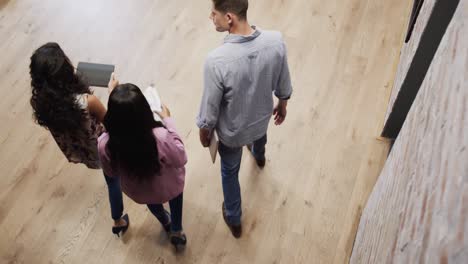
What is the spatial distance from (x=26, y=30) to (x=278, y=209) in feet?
8.19

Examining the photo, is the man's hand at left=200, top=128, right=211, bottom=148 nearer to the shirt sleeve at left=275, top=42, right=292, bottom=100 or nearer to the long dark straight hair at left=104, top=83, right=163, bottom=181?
the long dark straight hair at left=104, top=83, right=163, bottom=181

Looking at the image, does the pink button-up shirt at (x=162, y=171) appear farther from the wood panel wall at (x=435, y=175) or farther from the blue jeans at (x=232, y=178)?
the wood panel wall at (x=435, y=175)

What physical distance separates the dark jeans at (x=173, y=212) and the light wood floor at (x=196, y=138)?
162 mm

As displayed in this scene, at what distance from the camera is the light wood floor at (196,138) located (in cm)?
244

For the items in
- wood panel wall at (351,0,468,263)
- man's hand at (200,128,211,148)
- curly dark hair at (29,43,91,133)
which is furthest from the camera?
man's hand at (200,128,211,148)

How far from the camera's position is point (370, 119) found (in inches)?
113

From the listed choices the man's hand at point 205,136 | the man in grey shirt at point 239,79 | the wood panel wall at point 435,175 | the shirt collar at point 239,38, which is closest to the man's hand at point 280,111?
the man in grey shirt at point 239,79

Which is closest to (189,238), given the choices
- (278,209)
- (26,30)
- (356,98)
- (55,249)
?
(278,209)

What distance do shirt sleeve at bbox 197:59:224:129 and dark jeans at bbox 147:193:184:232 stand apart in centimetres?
50

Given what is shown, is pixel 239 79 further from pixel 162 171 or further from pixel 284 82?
pixel 162 171

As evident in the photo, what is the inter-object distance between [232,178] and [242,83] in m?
0.68

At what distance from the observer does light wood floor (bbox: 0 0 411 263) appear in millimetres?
2443

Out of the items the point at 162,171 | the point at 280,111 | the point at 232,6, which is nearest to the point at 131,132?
the point at 162,171

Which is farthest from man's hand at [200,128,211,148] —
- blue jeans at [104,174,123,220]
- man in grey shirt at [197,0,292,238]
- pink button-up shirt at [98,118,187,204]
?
blue jeans at [104,174,123,220]
